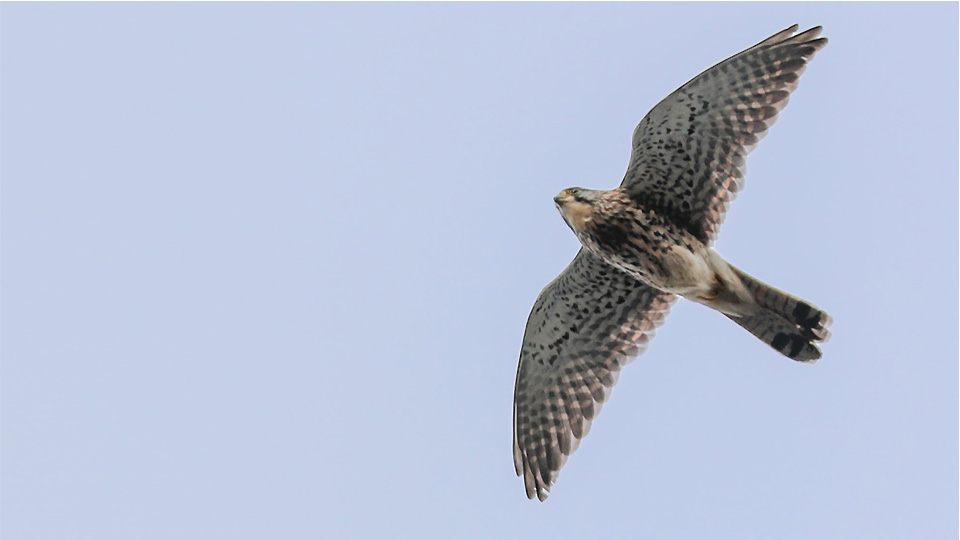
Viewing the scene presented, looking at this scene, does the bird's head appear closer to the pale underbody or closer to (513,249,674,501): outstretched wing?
the pale underbody

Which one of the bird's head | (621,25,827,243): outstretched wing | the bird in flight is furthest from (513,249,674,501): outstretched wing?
(621,25,827,243): outstretched wing

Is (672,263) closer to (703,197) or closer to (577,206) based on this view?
(703,197)

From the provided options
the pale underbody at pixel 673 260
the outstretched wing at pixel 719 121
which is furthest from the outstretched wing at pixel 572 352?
the outstretched wing at pixel 719 121

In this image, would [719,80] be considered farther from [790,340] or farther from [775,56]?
[790,340]

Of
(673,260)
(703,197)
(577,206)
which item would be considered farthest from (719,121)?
(577,206)

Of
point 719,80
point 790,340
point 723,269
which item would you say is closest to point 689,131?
point 719,80
